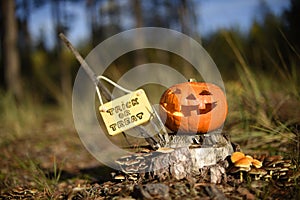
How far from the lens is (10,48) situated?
905 centimetres

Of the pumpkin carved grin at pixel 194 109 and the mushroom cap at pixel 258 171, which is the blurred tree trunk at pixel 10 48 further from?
the mushroom cap at pixel 258 171

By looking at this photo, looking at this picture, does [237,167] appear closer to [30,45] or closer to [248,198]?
[248,198]

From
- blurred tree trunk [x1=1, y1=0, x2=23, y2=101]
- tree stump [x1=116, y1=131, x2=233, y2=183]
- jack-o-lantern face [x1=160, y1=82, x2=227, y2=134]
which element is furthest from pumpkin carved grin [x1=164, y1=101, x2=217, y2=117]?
blurred tree trunk [x1=1, y1=0, x2=23, y2=101]

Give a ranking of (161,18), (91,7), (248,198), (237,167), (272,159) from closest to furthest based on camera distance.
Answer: (248,198)
(237,167)
(272,159)
(91,7)
(161,18)

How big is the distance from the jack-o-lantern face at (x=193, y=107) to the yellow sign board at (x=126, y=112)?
147 millimetres

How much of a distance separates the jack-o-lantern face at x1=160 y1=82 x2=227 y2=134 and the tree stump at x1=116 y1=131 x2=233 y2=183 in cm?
9

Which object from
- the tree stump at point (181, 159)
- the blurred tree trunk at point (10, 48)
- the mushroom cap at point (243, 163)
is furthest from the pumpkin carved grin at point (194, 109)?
the blurred tree trunk at point (10, 48)

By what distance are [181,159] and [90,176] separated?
4.82ft

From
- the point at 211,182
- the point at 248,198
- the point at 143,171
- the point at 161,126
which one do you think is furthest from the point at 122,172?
the point at 248,198

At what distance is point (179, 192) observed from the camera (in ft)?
7.07

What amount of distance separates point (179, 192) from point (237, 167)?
0.40 metres

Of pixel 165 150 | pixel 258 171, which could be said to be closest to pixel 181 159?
pixel 165 150

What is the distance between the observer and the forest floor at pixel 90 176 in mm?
2172

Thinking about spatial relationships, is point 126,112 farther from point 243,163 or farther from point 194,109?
point 243,163
